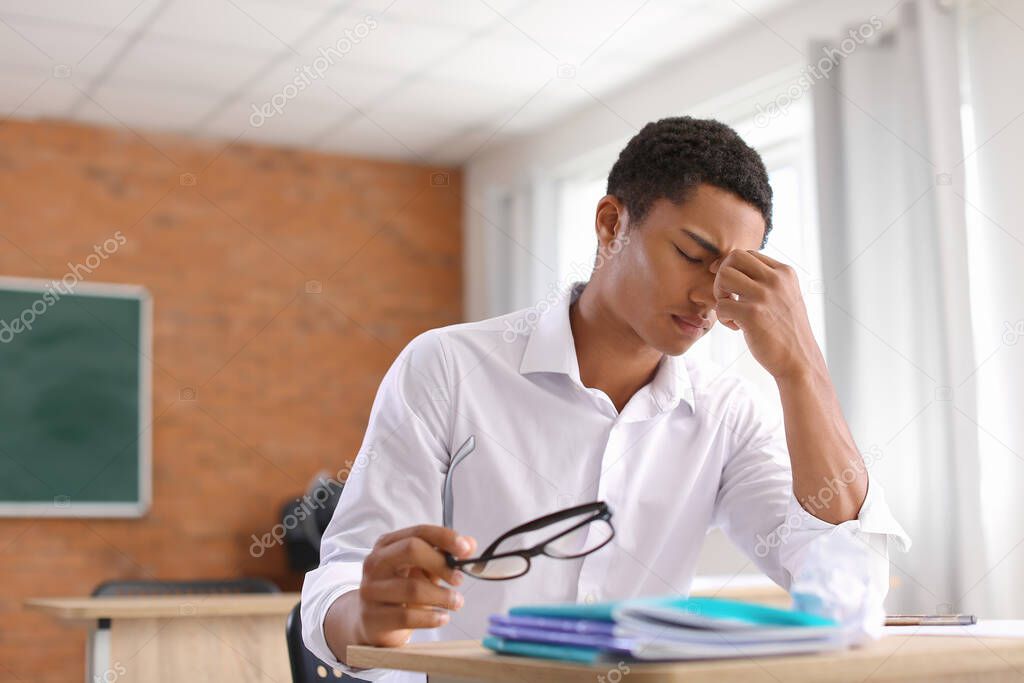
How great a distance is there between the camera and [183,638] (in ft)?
9.47

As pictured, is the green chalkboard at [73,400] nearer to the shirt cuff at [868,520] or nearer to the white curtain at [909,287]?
the white curtain at [909,287]

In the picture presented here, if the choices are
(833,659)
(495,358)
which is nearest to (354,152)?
(495,358)

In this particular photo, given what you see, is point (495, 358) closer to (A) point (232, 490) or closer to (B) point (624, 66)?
(B) point (624, 66)

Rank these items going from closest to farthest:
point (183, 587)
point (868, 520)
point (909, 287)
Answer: point (868, 520) → point (909, 287) → point (183, 587)

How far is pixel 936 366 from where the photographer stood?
3.30 meters

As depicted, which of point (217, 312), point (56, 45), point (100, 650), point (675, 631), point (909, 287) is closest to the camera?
point (675, 631)

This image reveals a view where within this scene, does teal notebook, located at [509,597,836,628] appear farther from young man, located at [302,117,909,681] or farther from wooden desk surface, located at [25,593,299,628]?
wooden desk surface, located at [25,593,299,628]

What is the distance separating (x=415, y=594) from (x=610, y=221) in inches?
33.5

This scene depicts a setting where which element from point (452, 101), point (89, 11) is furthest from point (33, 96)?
point (452, 101)

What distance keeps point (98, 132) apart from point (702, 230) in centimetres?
409

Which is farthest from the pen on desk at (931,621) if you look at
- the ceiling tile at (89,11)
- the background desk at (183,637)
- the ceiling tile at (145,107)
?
the ceiling tile at (145,107)

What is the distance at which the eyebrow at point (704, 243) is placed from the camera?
1.55m

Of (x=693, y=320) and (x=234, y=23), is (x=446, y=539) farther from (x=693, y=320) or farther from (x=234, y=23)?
(x=234, y=23)

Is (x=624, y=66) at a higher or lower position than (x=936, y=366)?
higher
